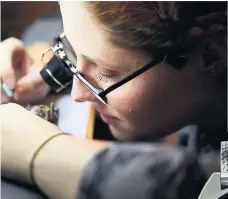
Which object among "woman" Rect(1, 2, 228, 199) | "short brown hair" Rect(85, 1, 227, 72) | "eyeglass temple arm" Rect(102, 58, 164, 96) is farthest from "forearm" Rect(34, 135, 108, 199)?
"short brown hair" Rect(85, 1, 227, 72)

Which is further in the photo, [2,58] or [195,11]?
[2,58]

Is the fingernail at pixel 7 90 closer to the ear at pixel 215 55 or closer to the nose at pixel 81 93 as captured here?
the nose at pixel 81 93

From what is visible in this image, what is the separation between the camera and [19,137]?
37.7 inches

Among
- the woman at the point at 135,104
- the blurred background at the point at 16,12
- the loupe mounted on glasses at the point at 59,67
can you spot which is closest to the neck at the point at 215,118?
the woman at the point at 135,104

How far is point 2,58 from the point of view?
101cm

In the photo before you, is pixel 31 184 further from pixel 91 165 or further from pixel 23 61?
pixel 23 61

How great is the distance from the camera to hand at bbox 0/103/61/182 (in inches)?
37.4

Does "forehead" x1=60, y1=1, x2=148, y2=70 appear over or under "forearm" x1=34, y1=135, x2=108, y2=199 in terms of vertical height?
over

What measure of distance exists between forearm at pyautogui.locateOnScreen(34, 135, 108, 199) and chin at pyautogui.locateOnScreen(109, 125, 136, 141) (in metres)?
0.03

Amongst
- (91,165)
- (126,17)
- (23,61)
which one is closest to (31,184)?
(91,165)

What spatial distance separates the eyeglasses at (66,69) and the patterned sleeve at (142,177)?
12 cm

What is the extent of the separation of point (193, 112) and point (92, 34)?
0.25 m

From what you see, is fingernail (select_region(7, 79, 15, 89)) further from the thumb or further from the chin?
the chin

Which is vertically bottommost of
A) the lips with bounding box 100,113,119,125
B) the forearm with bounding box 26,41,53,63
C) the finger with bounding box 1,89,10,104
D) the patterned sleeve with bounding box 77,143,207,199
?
the patterned sleeve with bounding box 77,143,207,199
